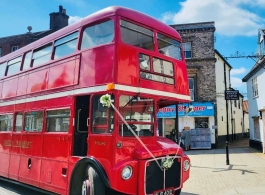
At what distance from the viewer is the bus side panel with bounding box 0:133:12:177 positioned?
356 inches

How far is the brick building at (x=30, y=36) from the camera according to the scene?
2736 centimetres

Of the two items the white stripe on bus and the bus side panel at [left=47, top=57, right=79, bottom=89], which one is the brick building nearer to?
the white stripe on bus

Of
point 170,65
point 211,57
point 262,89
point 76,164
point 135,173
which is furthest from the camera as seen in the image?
point 211,57

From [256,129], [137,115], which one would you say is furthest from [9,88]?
[256,129]

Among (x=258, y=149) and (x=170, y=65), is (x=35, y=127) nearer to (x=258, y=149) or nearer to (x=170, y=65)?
(x=170, y=65)

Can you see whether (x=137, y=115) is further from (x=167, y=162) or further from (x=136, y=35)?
(x=136, y=35)

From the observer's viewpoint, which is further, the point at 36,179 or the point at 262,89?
the point at 262,89

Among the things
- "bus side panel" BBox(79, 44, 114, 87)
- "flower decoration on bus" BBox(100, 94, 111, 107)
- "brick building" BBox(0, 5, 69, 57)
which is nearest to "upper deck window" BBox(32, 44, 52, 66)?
"bus side panel" BBox(79, 44, 114, 87)

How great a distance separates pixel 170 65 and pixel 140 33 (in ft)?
3.99

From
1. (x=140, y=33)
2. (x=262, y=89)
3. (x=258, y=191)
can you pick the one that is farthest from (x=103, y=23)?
(x=262, y=89)

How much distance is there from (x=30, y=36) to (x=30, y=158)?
2344cm

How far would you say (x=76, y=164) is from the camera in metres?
5.88

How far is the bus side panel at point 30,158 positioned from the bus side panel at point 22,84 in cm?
142

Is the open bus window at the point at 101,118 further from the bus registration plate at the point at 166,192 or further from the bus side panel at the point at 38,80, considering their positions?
the bus side panel at the point at 38,80
